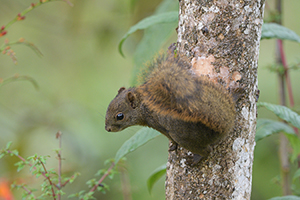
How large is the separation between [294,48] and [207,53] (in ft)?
12.2

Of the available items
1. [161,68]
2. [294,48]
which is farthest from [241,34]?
[294,48]

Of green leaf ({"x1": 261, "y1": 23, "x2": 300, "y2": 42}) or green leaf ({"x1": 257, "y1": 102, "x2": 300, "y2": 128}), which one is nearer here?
green leaf ({"x1": 257, "y1": 102, "x2": 300, "y2": 128})

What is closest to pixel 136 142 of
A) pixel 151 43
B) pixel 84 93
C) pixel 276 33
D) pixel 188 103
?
pixel 188 103

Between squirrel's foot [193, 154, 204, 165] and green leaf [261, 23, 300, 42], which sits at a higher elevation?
green leaf [261, 23, 300, 42]

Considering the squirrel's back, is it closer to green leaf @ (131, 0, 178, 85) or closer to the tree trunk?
the tree trunk

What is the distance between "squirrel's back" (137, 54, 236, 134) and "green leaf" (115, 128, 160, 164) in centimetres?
36

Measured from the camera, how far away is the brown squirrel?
113 cm

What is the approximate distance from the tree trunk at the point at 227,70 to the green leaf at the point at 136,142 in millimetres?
287

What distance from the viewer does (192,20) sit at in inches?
52.9

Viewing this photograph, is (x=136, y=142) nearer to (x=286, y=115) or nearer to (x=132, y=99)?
(x=132, y=99)

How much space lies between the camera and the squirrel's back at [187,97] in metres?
1.13

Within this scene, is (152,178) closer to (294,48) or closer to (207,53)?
(207,53)

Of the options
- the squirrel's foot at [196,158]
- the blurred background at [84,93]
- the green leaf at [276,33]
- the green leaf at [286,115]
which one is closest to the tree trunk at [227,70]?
the squirrel's foot at [196,158]

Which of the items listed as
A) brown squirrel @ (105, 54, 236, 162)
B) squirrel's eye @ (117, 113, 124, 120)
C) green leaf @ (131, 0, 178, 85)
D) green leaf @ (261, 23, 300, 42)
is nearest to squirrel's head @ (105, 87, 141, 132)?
squirrel's eye @ (117, 113, 124, 120)
